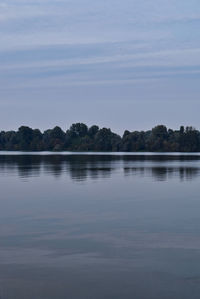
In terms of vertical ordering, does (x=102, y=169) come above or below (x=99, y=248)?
below

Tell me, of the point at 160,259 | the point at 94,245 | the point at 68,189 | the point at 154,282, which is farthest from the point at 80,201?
the point at 154,282

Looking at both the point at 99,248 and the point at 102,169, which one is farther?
the point at 102,169

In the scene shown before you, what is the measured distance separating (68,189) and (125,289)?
103 ft

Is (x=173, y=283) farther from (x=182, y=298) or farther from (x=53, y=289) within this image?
(x=53, y=289)

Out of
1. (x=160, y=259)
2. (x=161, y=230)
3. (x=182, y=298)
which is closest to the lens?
(x=182, y=298)

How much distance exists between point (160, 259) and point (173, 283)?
2.94m

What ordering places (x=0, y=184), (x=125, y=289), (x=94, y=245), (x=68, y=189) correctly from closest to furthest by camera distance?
(x=125, y=289)
(x=94, y=245)
(x=68, y=189)
(x=0, y=184)

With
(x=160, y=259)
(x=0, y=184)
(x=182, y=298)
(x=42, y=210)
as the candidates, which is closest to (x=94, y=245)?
(x=160, y=259)

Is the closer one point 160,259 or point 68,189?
point 160,259

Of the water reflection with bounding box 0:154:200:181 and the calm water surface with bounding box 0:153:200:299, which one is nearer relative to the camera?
the calm water surface with bounding box 0:153:200:299

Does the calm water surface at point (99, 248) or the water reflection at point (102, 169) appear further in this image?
the water reflection at point (102, 169)

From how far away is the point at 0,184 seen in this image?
170ft

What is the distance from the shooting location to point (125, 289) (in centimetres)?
1466

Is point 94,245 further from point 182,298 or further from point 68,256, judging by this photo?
point 182,298
